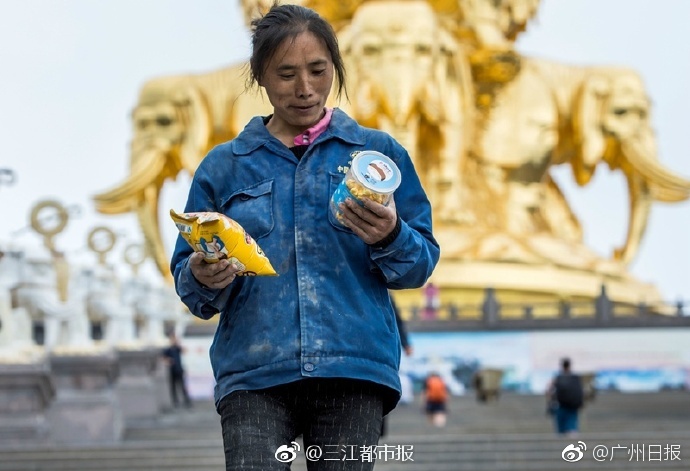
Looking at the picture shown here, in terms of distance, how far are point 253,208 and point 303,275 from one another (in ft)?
0.62

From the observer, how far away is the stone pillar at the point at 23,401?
11906mm

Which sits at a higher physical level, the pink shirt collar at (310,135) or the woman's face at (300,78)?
the woman's face at (300,78)

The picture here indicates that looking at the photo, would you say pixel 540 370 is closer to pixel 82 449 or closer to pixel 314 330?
pixel 82 449

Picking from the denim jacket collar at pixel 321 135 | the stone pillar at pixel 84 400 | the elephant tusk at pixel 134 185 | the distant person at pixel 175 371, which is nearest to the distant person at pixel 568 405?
the stone pillar at pixel 84 400

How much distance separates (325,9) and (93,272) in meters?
9.63

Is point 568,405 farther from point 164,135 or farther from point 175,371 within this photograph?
point 164,135

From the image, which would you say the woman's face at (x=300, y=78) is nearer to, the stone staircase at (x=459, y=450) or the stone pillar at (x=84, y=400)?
the stone staircase at (x=459, y=450)

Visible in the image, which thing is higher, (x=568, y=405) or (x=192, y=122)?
(x=192, y=122)

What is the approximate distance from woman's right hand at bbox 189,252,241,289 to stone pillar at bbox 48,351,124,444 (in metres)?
9.24

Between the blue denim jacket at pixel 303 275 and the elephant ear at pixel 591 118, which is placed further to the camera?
the elephant ear at pixel 591 118

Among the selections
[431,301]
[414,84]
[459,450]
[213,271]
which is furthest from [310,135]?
[414,84]

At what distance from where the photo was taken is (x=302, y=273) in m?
3.47

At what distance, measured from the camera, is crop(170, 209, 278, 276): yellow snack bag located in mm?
3295

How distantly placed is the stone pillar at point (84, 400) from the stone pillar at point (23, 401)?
0.24 m
